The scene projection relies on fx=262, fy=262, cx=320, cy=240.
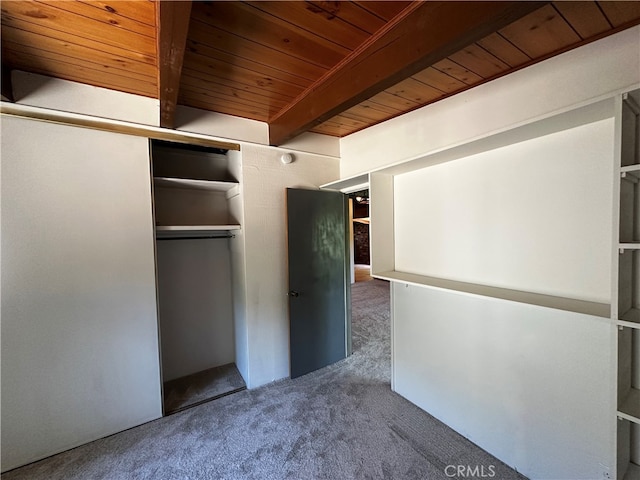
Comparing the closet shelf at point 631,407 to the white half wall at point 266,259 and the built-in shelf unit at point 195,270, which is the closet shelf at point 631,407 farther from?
the built-in shelf unit at point 195,270

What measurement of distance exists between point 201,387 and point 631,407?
2970mm

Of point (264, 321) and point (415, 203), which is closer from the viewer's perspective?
point (415, 203)

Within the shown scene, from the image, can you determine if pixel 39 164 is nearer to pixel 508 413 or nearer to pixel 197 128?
pixel 197 128

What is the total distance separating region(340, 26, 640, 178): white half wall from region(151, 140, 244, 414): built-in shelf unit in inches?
63.0

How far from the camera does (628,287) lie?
3.89 ft

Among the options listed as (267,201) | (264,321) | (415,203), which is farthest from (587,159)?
(264,321)

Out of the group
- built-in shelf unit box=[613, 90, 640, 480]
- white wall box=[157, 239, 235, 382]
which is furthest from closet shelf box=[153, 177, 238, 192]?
built-in shelf unit box=[613, 90, 640, 480]

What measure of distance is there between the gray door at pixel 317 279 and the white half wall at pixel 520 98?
0.77m

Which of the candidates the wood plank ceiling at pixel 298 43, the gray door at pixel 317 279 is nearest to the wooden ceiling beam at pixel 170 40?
the wood plank ceiling at pixel 298 43

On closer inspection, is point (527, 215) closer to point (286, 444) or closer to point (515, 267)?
point (515, 267)

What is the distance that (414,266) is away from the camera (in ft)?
7.30

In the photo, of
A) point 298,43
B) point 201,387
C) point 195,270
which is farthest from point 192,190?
point 201,387

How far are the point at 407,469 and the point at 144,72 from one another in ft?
10.0

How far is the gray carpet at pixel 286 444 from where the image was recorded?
164 centimetres
